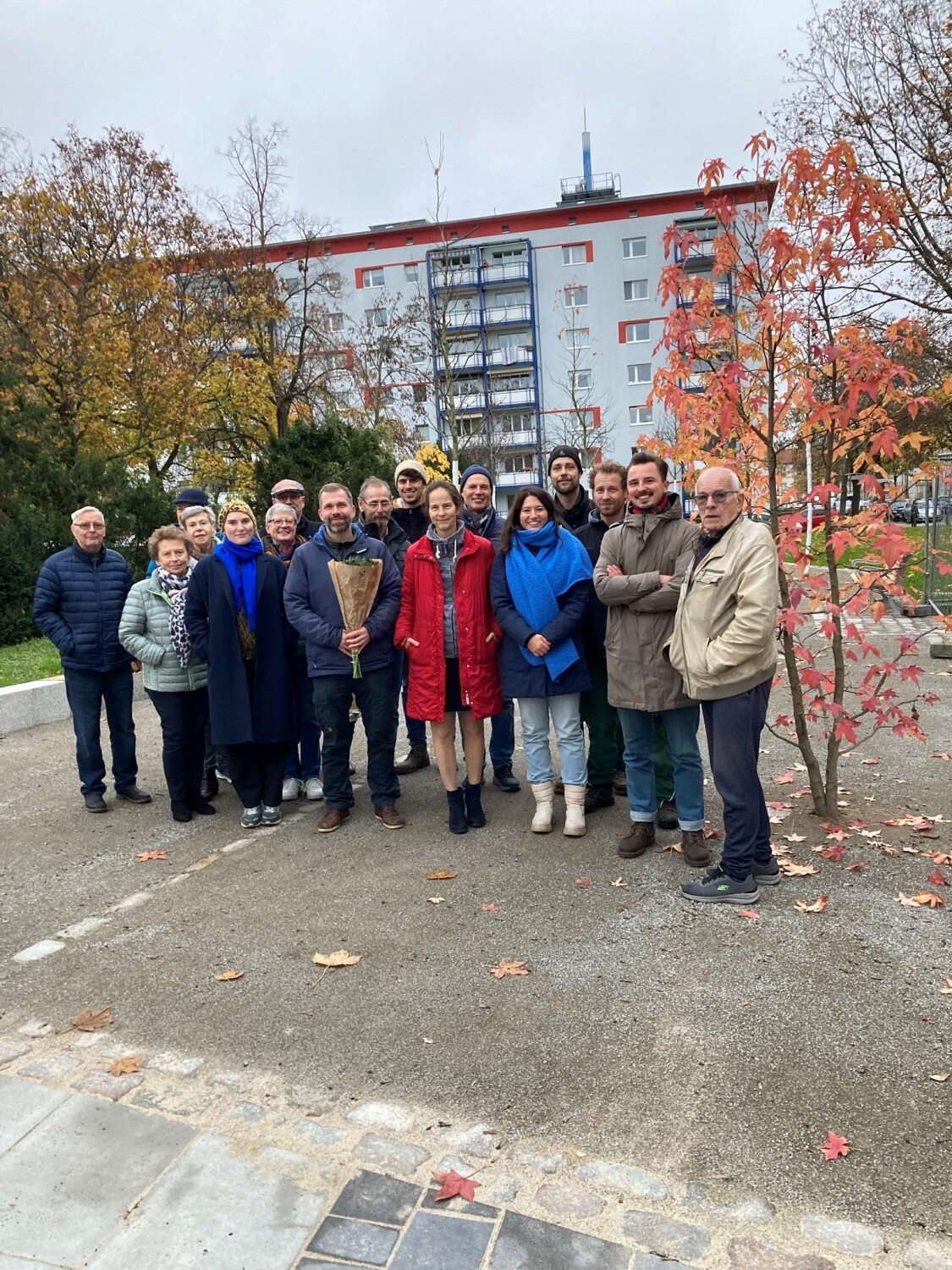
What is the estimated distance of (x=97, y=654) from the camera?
6.17 m

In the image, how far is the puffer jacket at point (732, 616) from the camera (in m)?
3.94

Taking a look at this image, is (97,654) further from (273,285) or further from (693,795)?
(273,285)

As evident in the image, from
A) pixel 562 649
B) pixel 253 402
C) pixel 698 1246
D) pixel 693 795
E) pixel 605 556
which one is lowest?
pixel 698 1246

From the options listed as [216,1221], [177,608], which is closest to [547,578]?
[177,608]

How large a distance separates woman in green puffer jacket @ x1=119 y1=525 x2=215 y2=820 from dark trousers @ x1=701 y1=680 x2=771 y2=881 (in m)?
3.45

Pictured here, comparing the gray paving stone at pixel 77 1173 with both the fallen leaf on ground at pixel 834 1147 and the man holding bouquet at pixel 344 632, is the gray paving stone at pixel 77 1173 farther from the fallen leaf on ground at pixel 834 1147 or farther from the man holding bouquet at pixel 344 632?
the man holding bouquet at pixel 344 632

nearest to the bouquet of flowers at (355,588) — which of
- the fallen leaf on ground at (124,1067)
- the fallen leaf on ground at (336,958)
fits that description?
the fallen leaf on ground at (336,958)

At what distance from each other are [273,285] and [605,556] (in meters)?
22.0

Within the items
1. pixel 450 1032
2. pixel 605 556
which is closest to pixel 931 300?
pixel 605 556

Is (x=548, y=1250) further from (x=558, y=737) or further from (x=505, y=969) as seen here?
(x=558, y=737)

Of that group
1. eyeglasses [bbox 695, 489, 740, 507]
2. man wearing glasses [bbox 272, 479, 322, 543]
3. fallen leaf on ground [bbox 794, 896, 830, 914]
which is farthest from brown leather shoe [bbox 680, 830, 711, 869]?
man wearing glasses [bbox 272, 479, 322, 543]

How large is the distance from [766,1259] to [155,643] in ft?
16.2

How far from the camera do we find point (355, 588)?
17.9ft

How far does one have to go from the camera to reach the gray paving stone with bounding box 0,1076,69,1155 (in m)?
2.78
